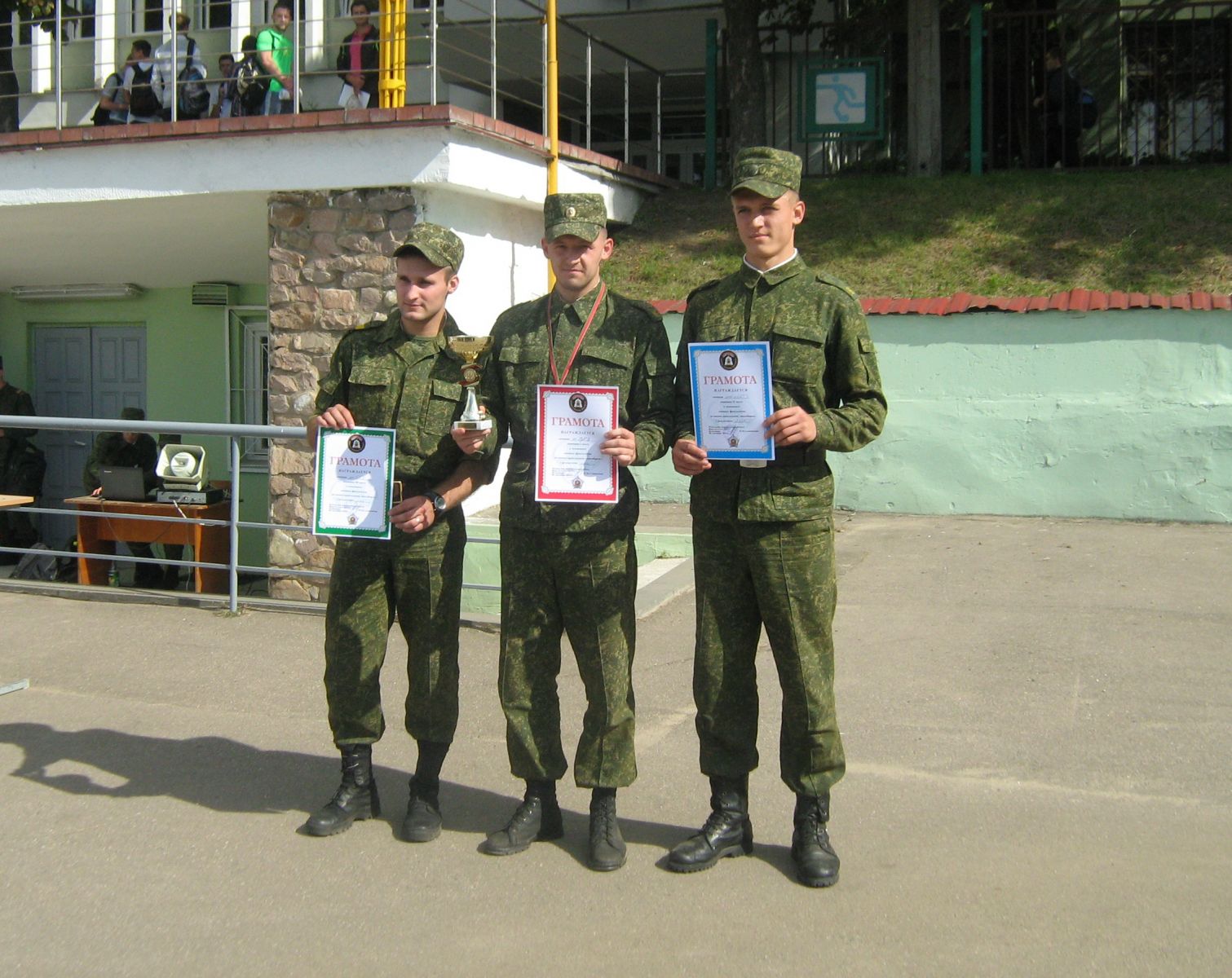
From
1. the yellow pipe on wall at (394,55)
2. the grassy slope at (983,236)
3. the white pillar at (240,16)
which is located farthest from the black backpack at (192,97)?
the grassy slope at (983,236)

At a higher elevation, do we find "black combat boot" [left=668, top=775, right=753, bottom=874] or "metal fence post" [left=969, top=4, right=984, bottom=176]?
"metal fence post" [left=969, top=4, right=984, bottom=176]

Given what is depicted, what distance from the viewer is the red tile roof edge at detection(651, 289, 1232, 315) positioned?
9641 millimetres

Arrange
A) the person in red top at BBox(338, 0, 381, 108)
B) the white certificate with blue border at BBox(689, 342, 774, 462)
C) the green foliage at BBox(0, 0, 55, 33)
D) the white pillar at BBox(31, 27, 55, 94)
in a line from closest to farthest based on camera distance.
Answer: the white certificate with blue border at BBox(689, 342, 774, 462) < the person in red top at BBox(338, 0, 381, 108) < the green foliage at BBox(0, 0, 55, 33) < the white pillar at BBox(31, 27, 55, 94)

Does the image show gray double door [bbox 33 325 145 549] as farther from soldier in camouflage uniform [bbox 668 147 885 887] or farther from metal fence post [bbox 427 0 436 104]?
soldier in camouflage uniform [bbox 668 147 885 887]

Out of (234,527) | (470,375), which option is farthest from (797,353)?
(234,527)

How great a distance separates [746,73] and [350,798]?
11.6 m

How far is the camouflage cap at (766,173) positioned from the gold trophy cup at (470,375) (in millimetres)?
941

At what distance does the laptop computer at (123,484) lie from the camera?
11984 millimetres

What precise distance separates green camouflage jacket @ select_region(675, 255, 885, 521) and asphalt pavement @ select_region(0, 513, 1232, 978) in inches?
45.4

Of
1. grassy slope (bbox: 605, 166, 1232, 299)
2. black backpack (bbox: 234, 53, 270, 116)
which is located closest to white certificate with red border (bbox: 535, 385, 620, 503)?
grassy slope (bbox: 605, 166, 1232, 299)

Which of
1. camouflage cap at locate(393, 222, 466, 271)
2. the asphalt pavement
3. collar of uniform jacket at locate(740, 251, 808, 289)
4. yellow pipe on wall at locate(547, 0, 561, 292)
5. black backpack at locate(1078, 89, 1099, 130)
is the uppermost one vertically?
black backpack at locate(1078, 89, 1099, 130)

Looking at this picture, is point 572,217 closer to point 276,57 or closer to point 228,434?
point 228,434

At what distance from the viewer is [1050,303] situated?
391 inches

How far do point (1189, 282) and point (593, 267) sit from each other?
822cm
